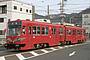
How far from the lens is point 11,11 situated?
60.9m

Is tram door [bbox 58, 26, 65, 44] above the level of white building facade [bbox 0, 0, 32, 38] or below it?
below

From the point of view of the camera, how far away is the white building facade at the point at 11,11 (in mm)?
61156

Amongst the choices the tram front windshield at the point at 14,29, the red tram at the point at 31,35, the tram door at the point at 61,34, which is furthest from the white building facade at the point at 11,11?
the tram front windshield at the point at 14,29

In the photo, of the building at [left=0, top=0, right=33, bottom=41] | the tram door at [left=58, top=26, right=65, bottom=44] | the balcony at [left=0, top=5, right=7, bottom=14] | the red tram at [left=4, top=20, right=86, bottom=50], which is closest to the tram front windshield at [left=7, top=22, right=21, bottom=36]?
the red tram at [left=4, top=20, right=86, bottom=50]

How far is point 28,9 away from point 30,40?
46428 mm

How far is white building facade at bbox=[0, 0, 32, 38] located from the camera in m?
61.2

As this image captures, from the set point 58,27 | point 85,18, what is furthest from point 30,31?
point 85,18

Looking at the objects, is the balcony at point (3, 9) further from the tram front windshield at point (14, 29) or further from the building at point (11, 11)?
the tram front windshield at point (14, 29)

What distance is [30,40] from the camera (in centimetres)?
2275

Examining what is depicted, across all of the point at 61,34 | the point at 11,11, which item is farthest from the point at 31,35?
the point at 11,11

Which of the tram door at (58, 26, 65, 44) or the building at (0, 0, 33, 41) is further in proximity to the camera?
the building at (0, 0, 33, 41)

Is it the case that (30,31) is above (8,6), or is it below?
below

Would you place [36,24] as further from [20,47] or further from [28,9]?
[28,9]

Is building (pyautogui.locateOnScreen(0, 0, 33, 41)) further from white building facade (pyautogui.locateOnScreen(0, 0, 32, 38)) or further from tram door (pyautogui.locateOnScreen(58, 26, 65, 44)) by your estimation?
tram door (pyautogui.locateOnScreen(58, 26, 65, 44))
